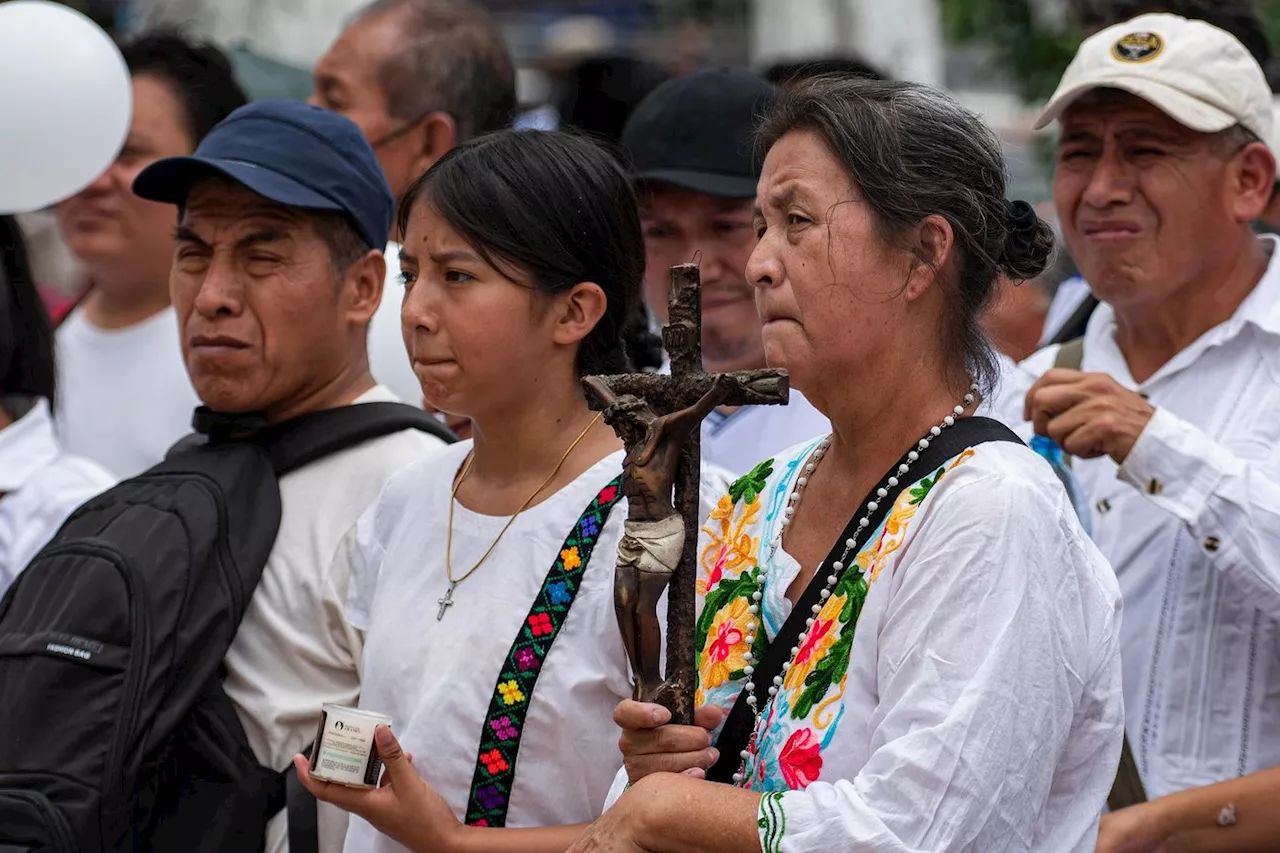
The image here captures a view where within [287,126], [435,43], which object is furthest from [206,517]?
[435,43]

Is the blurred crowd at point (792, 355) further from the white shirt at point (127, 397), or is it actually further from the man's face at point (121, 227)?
the man's face at point (121, 227)

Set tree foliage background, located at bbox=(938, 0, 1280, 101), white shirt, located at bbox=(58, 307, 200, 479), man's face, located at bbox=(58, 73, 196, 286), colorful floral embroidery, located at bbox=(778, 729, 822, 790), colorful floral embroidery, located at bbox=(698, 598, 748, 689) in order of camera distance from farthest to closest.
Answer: tree foliage background, located at bbox=(938, 0, 1280, 101) → man's face, located at bbox=(58, 73, 196, 286) → white shirt, located at bbox=(58, 307, 200, 479) → colorful floral embroidery, located at bbox=(698, 598, 748, 689) → colorful floral embroidery, located at bbox=(778, 729, 822, 790)

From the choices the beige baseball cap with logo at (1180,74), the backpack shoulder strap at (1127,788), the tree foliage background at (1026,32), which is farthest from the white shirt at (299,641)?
the tree foliage background at (1026,32)

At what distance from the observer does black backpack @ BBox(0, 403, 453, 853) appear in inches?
117

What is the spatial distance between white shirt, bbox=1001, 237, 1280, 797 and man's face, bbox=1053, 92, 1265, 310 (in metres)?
0.15

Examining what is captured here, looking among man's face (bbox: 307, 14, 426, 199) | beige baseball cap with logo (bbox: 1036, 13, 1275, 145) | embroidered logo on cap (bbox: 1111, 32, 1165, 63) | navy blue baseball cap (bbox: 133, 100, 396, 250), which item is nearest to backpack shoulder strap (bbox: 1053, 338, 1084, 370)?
beige baseball cap with logo (bbox: 1036, 13, 1275, 145)

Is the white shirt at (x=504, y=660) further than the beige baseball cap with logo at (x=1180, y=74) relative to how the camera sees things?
No

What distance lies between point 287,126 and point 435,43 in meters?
1.73

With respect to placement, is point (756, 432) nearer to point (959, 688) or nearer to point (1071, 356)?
point (1071, 356)

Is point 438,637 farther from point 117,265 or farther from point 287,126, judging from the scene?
point 117,265

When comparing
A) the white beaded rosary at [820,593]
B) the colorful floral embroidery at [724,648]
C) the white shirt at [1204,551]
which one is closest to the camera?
the white beaded rosary at [820,593]

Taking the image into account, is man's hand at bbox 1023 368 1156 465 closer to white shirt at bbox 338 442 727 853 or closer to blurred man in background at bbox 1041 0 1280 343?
white shirt at bbox 338 442 727 853

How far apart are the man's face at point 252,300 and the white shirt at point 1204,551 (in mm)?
1586

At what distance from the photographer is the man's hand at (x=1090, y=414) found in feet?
10.6
